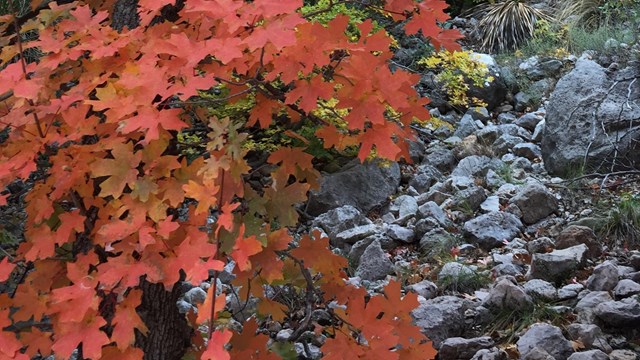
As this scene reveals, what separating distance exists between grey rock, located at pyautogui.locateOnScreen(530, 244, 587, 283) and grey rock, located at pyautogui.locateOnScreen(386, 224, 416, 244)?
1.08m

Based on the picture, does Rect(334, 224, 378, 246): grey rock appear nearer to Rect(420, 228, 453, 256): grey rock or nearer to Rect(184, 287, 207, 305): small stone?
Rect(420, 228, 453, 256): grey rock

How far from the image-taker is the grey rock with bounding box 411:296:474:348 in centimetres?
296

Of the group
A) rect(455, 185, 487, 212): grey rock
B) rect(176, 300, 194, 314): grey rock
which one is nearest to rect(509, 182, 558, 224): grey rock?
rect(455, 185, 487, 212): grey rock

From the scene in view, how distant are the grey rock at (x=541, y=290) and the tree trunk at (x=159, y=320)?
76.8 inches

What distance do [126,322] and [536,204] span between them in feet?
12.0

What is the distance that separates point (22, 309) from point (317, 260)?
69cm

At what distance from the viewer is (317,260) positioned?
68.6 inches

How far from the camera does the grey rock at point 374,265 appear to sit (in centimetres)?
392

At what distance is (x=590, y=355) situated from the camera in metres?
2.56

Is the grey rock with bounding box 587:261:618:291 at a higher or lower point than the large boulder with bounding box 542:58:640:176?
higher

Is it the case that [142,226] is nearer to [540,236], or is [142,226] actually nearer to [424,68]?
[540,236]

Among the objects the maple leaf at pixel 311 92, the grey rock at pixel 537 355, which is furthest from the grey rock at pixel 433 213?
the maple leaf at pixel 311 92

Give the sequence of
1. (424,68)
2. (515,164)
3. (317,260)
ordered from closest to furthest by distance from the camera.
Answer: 1. (317,260)
2. (515,164)
3. (424,68)

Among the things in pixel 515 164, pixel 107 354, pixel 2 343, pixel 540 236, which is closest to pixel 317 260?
pixel 107 354
